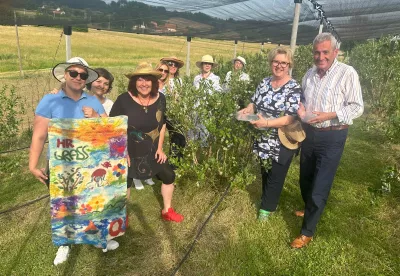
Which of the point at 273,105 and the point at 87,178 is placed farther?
the point at 273,105

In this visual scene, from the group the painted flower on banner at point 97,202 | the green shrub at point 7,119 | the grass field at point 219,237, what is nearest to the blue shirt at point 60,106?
the painted flower on banner at point 97,202

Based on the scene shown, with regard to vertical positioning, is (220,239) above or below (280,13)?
below

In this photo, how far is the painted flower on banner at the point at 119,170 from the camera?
9.04ft

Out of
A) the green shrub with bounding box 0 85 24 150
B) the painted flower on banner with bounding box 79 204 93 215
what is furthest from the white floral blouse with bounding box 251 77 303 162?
the green shrub with bounding box 0 85 24 150

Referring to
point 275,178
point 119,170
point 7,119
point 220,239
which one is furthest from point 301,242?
point 7,119

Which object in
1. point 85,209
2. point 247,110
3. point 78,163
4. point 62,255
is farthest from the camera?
point 247,110

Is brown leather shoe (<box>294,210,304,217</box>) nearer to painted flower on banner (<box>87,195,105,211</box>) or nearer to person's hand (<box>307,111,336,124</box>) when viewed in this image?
person's hand (<box>307,111,336,124</box>)

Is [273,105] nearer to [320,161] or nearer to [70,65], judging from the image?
[320,161]

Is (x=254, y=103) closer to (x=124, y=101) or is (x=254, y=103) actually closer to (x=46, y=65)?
(x=124, y=101)

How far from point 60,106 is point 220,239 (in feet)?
6.76

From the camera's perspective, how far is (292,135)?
123 inches

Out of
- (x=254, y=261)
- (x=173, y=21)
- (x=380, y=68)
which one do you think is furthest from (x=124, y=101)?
(x=380, y=68)

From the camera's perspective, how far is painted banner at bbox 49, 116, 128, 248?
2.50m

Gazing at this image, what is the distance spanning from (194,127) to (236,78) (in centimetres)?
88
